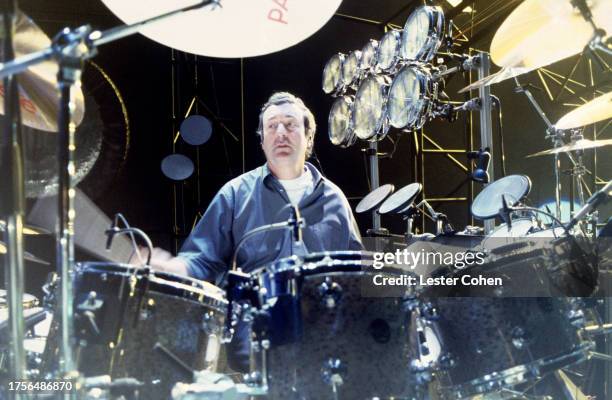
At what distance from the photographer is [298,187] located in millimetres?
1495

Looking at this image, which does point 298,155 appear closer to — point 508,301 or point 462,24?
point 508,301

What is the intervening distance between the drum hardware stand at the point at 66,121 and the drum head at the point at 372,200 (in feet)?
2.43

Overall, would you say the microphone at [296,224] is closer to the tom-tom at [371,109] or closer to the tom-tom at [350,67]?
the tom-tom at [371,109]

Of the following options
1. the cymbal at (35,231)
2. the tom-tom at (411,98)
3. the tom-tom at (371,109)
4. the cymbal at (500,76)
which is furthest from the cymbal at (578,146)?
the cymbal at (35,231)

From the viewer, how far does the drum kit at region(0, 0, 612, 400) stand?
116 cm

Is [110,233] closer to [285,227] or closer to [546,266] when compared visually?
[285,227]

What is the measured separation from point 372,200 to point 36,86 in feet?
2.94

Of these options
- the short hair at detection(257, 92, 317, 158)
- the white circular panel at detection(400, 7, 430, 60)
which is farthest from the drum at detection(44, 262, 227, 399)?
the white circular panel at detection(400, 7, 430, 60)

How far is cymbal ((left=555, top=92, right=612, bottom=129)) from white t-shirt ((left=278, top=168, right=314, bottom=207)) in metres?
0.76

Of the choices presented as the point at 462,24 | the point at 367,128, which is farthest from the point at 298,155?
the point at 462,24

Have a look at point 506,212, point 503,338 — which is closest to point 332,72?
point 506,212

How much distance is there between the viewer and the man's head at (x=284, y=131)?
149cm

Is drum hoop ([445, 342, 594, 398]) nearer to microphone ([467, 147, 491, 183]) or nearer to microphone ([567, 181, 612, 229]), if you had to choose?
microphone ([567, 181, 612, 229])

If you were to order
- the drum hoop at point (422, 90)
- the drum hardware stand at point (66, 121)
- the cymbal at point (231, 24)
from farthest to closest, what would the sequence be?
1. the drum hoop at point (422, 90)
2. the cymbal at point (231, 24)
3. the drum hardware stand at point (66, 121)
